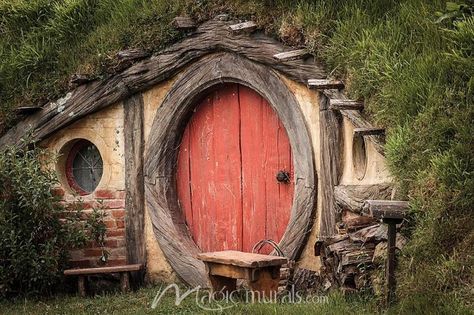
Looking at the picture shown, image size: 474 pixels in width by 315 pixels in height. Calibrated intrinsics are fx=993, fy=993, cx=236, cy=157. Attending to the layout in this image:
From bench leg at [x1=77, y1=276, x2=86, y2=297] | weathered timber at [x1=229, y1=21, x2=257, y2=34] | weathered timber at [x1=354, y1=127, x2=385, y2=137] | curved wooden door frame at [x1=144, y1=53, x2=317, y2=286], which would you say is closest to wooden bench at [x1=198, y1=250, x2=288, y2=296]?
curved wooden door frame at [x1=144, y1=53, x2=317, y2=286]

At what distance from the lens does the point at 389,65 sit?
7.74 metres

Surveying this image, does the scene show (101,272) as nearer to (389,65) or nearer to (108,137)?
(108,137)

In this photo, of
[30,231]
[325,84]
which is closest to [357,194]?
[325,84]

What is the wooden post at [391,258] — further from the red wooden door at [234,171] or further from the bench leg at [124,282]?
the bench leg at [124,282]

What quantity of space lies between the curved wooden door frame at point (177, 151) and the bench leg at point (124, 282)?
43cm

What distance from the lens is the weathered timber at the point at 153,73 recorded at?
8625 millimetres

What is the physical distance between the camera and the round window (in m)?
9.98

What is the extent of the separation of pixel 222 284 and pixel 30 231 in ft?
7.00

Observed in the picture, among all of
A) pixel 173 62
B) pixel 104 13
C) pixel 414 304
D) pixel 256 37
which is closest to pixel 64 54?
pixel 104 13

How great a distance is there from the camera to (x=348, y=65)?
26.3ft

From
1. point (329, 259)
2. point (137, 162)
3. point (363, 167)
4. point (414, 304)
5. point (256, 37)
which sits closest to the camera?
point (414, 304)

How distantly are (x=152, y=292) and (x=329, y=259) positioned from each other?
6.91ft

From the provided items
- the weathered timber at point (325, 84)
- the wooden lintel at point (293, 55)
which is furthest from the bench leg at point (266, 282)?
the wooden lintel at point (293, 55)

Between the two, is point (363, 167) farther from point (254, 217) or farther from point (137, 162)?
point (137, 162)
